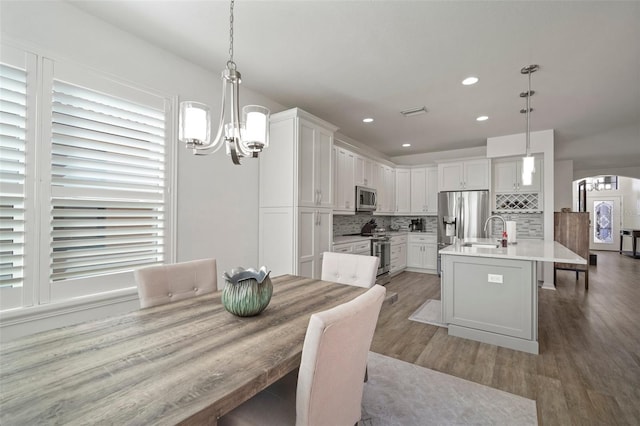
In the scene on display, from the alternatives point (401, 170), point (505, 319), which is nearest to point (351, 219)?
point (401, 170)

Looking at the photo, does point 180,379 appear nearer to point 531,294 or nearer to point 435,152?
point 531,294

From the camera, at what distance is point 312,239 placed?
133 inches

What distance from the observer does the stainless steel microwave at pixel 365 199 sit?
4.90 meters

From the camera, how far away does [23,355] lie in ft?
3.06

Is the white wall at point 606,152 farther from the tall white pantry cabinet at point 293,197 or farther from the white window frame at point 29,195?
the white window frame at point 29,195

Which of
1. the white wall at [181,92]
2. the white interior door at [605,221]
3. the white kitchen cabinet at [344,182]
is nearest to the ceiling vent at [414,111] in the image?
the white kitchen cabinet at [344,182]

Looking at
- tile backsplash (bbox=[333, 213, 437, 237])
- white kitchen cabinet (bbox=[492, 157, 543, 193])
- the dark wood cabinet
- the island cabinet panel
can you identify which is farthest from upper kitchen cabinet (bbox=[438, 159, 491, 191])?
the island cabinet panel

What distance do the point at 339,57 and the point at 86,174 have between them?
7.70ft

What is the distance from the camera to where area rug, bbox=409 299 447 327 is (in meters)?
3.26

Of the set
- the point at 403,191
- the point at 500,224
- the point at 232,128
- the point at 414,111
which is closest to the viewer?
the point at 232,128

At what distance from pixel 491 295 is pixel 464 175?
3.55m

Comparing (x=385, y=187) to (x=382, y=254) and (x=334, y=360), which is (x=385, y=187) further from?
(x=334, y=360)

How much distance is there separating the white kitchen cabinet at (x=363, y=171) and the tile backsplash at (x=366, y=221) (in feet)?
2.39

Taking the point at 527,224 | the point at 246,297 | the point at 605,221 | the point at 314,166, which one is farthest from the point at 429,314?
the point at 605,221
